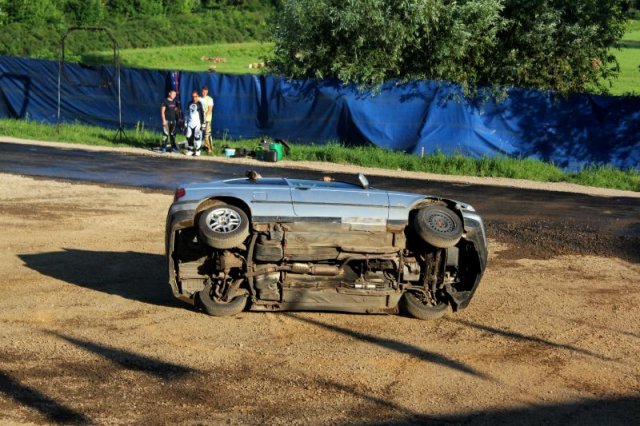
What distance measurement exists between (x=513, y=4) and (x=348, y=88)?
5.92 metres

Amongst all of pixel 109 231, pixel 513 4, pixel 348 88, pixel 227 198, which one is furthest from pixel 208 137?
pixel 227 198

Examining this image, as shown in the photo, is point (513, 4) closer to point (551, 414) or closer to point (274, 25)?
point (274, 25)

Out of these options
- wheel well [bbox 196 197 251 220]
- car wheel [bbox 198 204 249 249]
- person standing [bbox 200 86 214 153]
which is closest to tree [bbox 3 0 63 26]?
person standing [bbox 200 86 214 153]

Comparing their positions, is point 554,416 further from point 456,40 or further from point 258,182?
point 456,40

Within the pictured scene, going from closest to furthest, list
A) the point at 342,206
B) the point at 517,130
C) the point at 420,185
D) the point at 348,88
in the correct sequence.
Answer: the point at 342,206 → the point at 420,185 → the point at 517,130 → the point at 348,88

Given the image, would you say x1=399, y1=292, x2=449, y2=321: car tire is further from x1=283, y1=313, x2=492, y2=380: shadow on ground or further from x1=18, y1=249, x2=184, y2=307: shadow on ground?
x1=18, y1=249, x2=184, y2=307: shadow on ground

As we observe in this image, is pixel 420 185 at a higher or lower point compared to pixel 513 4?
lower

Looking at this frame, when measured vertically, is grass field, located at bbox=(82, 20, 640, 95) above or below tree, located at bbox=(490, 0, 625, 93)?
below

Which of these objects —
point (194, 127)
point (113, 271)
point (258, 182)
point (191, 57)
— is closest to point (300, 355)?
point (258, 182)

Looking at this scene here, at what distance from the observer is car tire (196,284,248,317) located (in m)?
10.2

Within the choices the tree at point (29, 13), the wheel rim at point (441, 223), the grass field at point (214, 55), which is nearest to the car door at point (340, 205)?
the wheel rim at point (441, 223)

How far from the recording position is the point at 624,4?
104ft

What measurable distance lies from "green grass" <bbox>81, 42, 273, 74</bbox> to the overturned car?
145ft

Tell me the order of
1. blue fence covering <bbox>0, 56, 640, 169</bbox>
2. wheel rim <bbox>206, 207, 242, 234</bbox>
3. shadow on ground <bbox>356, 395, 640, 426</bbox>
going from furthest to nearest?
1. blue fence covering <bbox>0, 56, 640, 169</bbox>
2. wheel rim <bbox>206, 207, 242, 234</bbox>
3. shadow on ground <bbox>356, 395, 640, 426</bbox>
